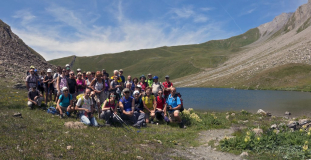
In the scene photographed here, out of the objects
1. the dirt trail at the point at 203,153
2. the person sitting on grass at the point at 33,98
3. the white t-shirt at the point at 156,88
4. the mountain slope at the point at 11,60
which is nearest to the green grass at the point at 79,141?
the dirt trail at the point at 203,153

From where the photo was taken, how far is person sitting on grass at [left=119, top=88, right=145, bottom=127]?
12.7 m

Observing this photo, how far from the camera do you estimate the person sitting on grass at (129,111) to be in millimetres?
12703

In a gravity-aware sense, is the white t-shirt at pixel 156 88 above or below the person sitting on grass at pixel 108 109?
above

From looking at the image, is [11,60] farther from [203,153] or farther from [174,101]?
[203,153]

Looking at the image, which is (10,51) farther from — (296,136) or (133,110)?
(296,136)

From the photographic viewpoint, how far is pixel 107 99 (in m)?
12.4

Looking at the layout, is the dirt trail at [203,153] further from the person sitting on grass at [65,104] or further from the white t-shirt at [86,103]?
the person sitting on grass at [65,104]

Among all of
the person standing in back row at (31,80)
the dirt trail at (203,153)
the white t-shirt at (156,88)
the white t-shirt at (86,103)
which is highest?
the person standing in back row at (31,80)

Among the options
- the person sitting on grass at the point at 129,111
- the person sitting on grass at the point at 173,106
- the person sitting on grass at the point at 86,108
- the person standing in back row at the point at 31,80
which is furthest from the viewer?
the person standing in back row at the point at 31,80

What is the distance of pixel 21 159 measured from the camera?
5.87m

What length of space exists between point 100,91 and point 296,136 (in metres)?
11.3

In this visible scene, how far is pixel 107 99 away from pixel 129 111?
5.19ft

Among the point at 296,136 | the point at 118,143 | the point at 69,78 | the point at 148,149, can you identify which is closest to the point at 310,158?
the point at 296,136

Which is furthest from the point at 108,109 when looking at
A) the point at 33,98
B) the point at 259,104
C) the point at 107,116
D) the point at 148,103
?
the point at 259,104
